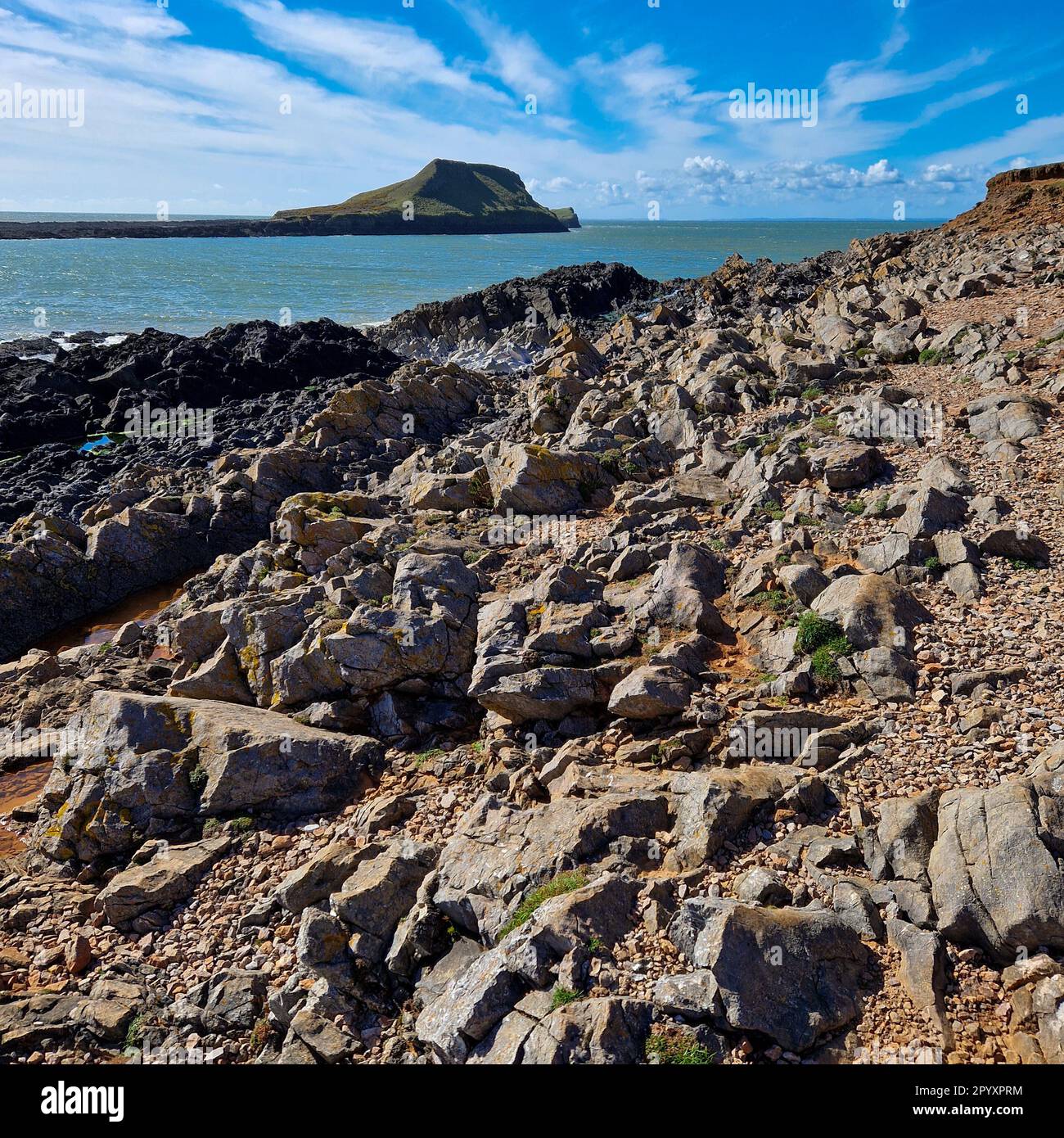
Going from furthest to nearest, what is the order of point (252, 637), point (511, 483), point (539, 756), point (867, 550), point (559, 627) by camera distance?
1. point (511, 483)
2. point (252, 637)
3. point (867, 550)
4. point (559, 627)
5. point (539, 756)

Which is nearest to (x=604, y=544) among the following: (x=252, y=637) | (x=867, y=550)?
(x=867, y=550)

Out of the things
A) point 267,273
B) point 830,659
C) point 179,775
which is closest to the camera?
point 830,659

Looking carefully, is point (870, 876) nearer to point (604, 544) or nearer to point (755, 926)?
point (755, 926)

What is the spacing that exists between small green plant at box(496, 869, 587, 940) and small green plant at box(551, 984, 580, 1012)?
1027mm

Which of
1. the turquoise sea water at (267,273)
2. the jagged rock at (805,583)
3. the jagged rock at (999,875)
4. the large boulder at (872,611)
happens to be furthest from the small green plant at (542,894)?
the turquoise sea water at (267,273)

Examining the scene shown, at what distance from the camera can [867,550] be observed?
13953 mm

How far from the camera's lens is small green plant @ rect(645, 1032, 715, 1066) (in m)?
6.47

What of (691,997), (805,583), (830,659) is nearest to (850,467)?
(805,583)

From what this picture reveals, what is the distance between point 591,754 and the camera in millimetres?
10961

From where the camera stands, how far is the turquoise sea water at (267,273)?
76250mm

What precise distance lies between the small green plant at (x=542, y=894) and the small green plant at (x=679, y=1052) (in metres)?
1.83

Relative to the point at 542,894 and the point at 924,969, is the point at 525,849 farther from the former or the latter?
the point at 924,969

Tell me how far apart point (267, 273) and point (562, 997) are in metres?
126
